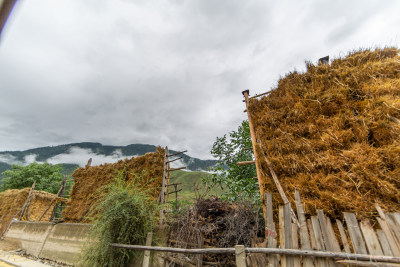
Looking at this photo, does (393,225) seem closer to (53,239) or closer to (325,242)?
(325,242)

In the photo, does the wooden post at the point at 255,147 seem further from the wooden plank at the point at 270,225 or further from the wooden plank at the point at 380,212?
the wooden plank at the point at 380,212

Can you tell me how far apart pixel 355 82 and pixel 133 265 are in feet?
20.3

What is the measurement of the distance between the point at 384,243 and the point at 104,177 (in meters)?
8.93

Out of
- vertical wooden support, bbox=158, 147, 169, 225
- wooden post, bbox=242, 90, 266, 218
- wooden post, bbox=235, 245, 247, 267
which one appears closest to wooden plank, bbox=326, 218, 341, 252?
wooden post, bbox=242, 90, 266, 218

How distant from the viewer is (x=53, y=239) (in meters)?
6.53

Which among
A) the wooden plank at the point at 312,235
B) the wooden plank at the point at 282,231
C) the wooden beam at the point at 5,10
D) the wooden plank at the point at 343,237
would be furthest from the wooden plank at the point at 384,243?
the wooden beam at the point at 5,10

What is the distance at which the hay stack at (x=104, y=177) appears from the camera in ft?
21.1

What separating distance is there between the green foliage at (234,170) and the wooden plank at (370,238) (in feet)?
8.46

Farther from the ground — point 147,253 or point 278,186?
point 278,186

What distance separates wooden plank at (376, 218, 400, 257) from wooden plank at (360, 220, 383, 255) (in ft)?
0.32

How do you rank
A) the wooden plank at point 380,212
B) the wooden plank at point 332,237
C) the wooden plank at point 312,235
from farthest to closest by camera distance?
the wooden plank at point 312,235 → the wooden plank at point 332,237 → the wooden plank at point 380,212

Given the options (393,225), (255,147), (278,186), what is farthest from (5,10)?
(255,147)

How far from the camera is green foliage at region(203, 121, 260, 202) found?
5297mm

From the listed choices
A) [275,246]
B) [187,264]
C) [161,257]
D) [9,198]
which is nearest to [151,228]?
[161,257]
